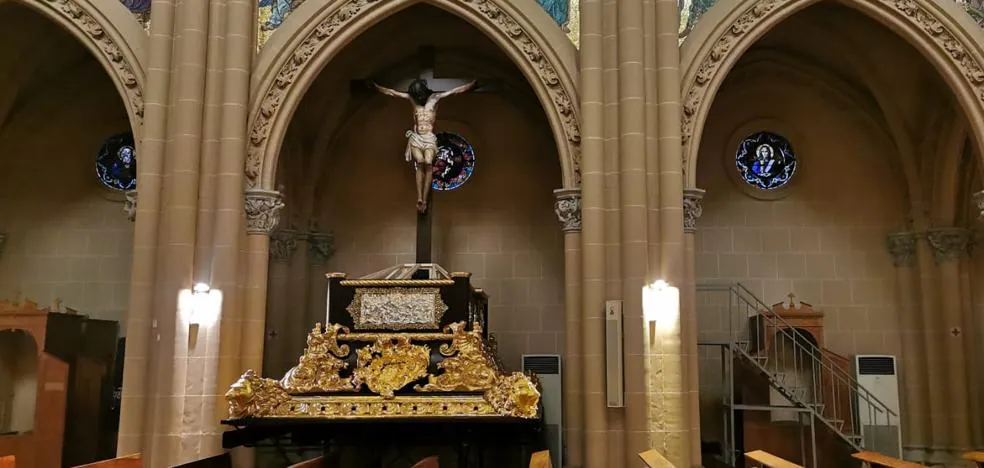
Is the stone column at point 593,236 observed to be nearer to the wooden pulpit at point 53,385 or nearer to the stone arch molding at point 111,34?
the stone arch molding at point 111,34

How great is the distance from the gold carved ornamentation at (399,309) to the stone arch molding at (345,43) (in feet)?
9.55

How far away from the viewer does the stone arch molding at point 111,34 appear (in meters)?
13.3

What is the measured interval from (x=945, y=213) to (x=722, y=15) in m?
6.15

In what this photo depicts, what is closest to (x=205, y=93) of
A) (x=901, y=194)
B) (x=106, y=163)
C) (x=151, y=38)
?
(x=151, y=38)

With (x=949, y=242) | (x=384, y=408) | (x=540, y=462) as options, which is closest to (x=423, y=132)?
(x=384, y=408)

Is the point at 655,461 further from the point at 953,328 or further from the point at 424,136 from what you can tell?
the point at 953,328

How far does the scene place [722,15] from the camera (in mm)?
13141

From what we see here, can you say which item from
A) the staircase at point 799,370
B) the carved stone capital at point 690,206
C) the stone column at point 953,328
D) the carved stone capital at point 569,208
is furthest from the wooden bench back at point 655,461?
the stone column at point 953,328

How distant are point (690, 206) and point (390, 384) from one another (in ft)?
16.8

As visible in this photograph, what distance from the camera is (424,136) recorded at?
44.0 ft

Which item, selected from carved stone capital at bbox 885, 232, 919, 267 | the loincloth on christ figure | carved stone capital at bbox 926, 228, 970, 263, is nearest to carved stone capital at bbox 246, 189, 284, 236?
the loincloth on christ figure

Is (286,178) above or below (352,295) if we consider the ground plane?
above

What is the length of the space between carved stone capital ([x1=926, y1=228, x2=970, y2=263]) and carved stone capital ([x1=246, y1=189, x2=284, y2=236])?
11401mm

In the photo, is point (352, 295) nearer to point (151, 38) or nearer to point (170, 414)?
point (170, 414)
